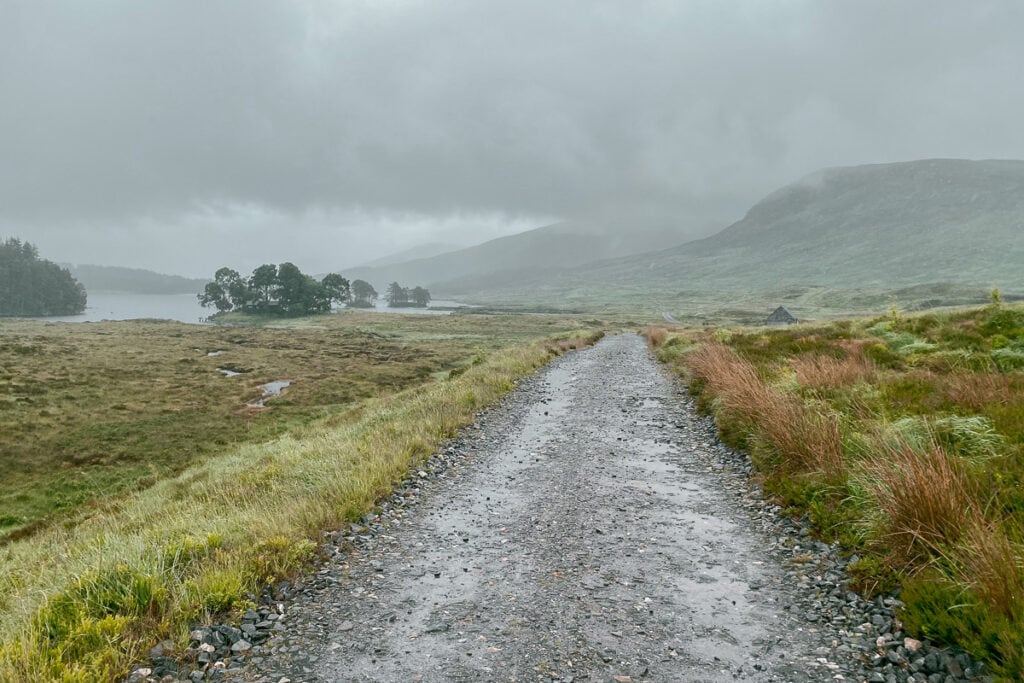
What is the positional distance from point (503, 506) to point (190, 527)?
5.77 m

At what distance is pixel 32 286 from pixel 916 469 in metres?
241

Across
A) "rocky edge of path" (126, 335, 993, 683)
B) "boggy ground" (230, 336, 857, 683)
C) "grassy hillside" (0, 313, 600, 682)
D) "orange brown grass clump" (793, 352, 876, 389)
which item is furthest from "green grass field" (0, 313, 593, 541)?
"orange brown grass clump" (793, 352, 876, 389)

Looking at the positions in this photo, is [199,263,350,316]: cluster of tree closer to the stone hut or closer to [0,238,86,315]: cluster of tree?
[0,238,86,315]: cluster of tree

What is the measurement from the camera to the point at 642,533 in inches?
359

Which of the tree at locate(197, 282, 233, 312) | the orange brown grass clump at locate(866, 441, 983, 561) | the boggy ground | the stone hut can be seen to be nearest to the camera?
the boggy ground

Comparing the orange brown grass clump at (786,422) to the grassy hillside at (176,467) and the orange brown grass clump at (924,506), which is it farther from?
the grassy hillside at (176,467)

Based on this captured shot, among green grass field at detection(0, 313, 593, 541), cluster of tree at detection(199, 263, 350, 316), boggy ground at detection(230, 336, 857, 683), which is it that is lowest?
green grass field at detection(0, 313, 593, 541)

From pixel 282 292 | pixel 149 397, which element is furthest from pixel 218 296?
pixel 149 397

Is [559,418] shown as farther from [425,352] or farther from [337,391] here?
[425,352]

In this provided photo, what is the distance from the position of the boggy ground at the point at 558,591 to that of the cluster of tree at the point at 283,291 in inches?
6266

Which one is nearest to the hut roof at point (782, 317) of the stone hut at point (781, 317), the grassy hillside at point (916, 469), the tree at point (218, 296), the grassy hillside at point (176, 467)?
the stone hut at point (781, 317)

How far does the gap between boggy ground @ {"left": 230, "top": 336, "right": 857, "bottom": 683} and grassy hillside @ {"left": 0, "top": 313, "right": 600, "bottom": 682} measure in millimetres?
1166

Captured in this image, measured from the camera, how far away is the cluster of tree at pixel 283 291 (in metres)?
158

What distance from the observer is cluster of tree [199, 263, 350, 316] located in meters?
158
